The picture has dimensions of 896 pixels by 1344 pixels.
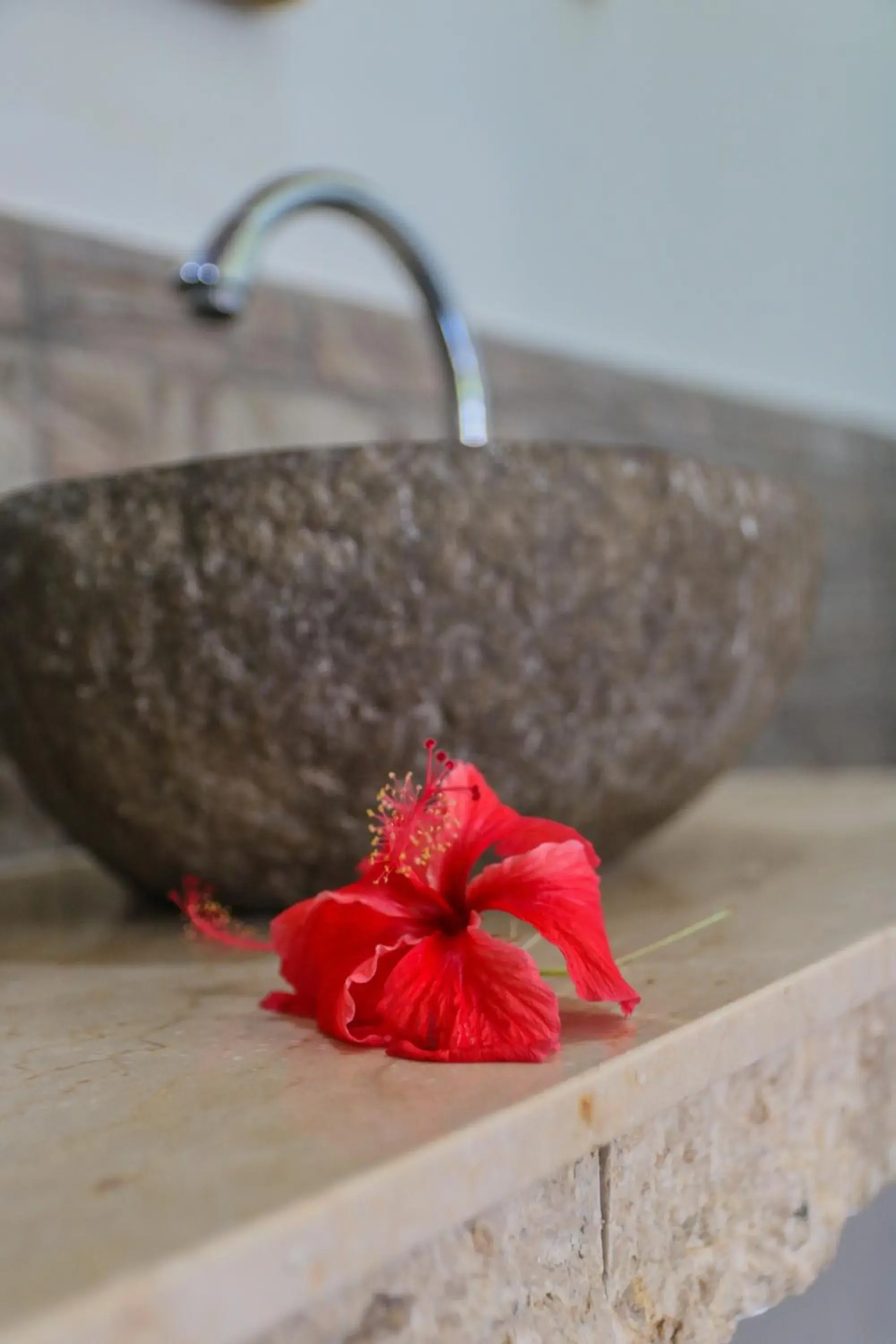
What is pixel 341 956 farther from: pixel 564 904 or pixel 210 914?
pixel 210 914

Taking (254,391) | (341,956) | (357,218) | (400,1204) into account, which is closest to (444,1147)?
(400,1204)

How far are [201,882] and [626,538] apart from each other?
247 millimetres

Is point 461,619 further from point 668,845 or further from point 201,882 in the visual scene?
point 668,845

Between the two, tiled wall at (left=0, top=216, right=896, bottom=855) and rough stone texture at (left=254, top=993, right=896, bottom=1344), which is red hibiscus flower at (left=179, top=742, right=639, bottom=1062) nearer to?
rough stone texture at (left=254, top=993, right=896, bottom=1344)

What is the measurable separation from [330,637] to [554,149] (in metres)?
0.92

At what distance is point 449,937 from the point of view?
14.3 inches

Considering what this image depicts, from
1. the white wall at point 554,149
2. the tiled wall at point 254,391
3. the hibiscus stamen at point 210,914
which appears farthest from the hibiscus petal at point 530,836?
the white wall at point 554,149

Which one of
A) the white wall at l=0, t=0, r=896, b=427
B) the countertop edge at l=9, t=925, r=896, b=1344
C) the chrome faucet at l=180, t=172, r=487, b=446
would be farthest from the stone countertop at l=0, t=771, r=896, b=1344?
the white wall at l=0, t=0, r=896, b=427

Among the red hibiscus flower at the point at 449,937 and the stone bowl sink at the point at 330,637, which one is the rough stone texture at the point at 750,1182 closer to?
the red hibiscus flower at the point at 449,937

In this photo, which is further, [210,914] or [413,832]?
[210,914]

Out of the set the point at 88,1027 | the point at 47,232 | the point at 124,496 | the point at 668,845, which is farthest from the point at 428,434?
the point at 88,1027

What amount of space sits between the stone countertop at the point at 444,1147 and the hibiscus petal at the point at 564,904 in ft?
0.05

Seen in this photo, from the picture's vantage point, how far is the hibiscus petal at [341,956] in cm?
36

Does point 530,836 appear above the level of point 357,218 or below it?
below
